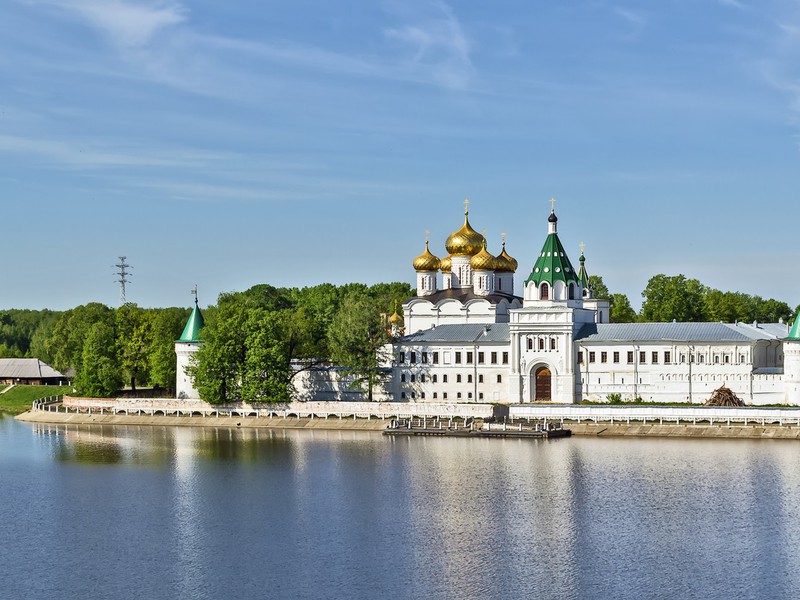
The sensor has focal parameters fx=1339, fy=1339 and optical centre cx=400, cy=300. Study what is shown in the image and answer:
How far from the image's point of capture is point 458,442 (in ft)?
173

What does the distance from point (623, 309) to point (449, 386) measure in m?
31.4

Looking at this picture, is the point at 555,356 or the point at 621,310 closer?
the point at 555,356

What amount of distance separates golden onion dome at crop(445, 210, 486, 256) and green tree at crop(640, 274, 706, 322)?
15371mm

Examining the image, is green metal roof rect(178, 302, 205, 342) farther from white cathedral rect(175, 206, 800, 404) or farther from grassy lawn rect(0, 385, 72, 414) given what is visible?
grassy lawn rect(0, 385, 72, 414)

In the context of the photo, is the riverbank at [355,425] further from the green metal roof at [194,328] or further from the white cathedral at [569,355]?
the white cathedral at [569,355]

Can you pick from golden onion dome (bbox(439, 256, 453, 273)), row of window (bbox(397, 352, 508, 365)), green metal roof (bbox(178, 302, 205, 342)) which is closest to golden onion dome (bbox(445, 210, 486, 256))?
golden onion dome (bbox(439, 256, 453, 273))

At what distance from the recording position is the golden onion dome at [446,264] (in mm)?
73125

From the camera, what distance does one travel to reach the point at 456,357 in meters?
65.1

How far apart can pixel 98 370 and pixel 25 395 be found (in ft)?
41.0

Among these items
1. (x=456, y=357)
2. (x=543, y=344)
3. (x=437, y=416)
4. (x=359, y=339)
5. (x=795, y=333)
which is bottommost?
(x=437, y=416)

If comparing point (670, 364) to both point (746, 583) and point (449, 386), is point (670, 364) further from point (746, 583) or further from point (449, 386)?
point (746, 583)

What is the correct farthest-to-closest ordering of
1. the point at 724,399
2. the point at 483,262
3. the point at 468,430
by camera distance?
1. the point at 483,262
2. the point at 724,399
3. the point at 468,430

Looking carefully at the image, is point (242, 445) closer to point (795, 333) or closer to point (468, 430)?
point (468, 430)

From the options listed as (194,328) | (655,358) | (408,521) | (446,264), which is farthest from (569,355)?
(408,521)
